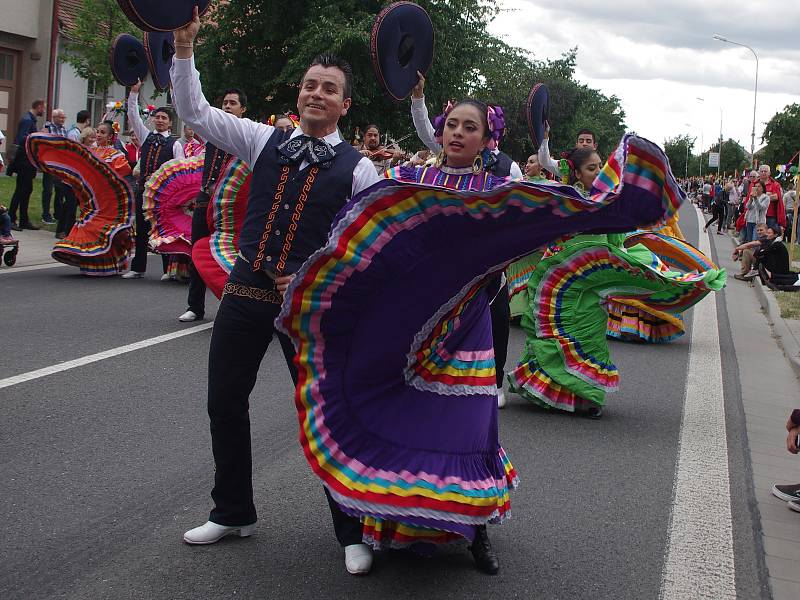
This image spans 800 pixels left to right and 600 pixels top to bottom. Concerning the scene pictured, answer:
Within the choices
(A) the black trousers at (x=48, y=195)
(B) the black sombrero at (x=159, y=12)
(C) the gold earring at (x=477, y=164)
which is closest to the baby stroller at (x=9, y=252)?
(A) the black trousers at (x=48, y=195)

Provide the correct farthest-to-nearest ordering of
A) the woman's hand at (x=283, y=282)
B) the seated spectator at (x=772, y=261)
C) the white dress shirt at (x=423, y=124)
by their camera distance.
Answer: the seated spectator at (x=772, y=261), the white dress shirt at (x=423, y=124), the woman's hand at (x=283, y=282)

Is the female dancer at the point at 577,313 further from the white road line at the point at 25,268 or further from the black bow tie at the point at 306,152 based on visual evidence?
the white road line at the point at 25,268

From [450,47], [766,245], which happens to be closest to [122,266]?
[766,245]

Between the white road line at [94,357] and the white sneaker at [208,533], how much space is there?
2921 mm

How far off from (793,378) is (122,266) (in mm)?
7718

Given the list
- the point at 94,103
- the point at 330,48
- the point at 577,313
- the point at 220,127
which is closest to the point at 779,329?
the point at 577,313

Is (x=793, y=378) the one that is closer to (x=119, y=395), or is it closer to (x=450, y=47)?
(x=119, y=395)

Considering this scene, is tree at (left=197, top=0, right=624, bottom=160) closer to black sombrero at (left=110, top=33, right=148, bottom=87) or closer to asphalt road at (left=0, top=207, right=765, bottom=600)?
black sombrero at (left=110, top=33, right=148, bottom=87)

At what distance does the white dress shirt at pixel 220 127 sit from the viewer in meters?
3.67

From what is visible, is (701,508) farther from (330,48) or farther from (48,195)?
(330,48)

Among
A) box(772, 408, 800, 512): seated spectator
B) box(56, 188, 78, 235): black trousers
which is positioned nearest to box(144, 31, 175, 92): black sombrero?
box(772, 408, 800, 512): seated spectator

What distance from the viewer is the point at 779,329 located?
38.6 ft

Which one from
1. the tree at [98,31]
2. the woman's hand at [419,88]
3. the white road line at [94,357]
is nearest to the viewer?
the woman's hand at [419,88]

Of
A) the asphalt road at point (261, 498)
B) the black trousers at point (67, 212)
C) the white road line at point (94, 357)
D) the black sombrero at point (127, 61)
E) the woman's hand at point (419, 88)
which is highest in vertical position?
the black sombrero at point (127, 61)
